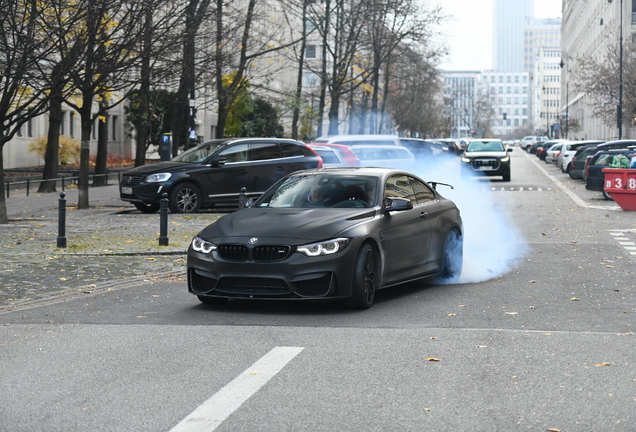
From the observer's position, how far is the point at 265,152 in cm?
2389

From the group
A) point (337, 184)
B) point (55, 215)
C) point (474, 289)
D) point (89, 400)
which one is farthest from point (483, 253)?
point (55, 215)

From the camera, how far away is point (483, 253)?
47.3 ft

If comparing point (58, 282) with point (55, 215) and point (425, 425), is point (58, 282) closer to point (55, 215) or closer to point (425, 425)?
point (425, 425)

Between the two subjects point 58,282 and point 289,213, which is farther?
point 58,282

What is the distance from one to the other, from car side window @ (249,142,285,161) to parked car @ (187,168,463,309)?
505 inches

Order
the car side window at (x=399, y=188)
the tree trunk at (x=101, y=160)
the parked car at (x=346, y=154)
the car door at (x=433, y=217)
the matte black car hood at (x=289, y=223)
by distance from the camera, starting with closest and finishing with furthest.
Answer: the matte black car hood at (x=289, y=223)
the car side window at (x=399, y=188)
the car door at (x=433, y=217)
the parked car at (x=346, y=154)
the tree trunk at (x=101, y=160)

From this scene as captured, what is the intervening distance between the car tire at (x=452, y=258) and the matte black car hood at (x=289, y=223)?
1854 mm

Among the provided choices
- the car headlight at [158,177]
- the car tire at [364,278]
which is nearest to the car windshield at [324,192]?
the car tire at [364,278]

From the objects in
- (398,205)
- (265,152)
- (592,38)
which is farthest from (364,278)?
(592,38)

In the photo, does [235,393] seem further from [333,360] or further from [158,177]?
[158,177]

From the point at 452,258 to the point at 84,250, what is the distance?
611 cm

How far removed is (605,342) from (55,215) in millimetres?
16893

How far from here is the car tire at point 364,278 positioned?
30.2 feet

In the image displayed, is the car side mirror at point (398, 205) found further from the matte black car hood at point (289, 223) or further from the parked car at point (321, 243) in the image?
the matte black car hood at point (289, 223)
